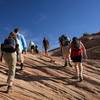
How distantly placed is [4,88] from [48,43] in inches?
702

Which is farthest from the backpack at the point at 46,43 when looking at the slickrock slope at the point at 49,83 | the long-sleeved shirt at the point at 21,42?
the long-sleeved shirt at the point at 21,42

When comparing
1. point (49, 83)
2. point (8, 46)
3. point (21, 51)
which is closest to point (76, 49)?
point (49, 83)

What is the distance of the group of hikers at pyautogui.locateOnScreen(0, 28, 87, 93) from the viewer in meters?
17.8

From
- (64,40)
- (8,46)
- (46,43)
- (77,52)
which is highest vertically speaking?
(46,43)

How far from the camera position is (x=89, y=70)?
1035 inches

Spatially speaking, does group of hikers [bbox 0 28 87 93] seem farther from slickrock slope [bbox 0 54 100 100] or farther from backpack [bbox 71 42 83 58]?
slickrock slope [bbox 0 54 100 100]

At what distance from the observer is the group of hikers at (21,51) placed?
17.8 metres

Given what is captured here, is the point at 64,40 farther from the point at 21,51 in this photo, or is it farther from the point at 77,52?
the point at 21,51

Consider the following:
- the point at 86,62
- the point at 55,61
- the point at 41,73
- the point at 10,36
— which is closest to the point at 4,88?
the point at 10,36

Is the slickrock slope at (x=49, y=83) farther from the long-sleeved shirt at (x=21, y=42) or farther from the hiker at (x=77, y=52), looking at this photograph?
the long-sleeved shirt at (x=21, y=42)

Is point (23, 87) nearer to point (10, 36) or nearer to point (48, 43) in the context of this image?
point (10, 36)

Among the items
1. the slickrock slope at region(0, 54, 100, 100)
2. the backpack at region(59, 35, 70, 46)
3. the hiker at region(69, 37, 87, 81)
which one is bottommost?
the slickrock slope at region(0, 54, 100, 100)

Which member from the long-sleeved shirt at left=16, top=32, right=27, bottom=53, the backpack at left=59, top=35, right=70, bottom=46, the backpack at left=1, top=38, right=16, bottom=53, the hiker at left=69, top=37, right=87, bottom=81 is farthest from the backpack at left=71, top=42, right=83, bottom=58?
the backpack at left=1, top=38, right=16, bottom=53

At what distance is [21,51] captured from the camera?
22.0 meters
